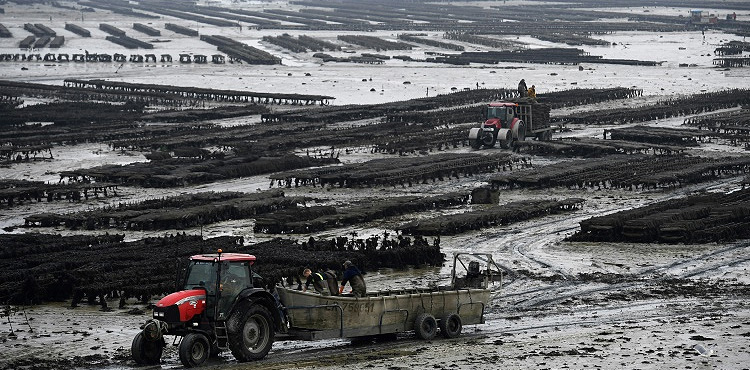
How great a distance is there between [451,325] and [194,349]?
510 cm

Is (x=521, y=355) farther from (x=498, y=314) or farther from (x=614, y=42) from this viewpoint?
(x=614, y=42)

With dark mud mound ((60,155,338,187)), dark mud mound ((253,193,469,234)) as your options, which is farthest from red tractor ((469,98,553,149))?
dark mud mound ((253,193,469,234))

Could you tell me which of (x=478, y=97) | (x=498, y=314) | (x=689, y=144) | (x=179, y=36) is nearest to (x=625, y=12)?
(x=179, y=36)

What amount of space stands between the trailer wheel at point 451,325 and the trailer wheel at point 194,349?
4.61 metres

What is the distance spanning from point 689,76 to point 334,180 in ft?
180

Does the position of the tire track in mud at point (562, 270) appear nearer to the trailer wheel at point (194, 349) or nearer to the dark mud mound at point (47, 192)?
the trailer wheel at point (194, 349)

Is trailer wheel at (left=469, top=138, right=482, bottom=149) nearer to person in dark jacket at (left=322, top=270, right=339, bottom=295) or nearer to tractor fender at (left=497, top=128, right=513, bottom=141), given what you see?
tractor fender at (left=497, top=128, right=513, bottom=141)

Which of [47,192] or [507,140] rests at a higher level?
[507,140]

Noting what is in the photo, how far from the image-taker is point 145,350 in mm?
19984

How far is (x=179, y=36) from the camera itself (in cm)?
14850

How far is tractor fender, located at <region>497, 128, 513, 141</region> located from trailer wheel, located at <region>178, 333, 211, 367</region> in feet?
131

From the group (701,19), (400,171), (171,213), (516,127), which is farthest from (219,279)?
(701,19)

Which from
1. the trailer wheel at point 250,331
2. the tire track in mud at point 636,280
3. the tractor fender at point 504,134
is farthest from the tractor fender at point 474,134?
the trailer wheel at point 250,331

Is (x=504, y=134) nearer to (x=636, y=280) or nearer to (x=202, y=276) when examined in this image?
(x=636, y=280)
